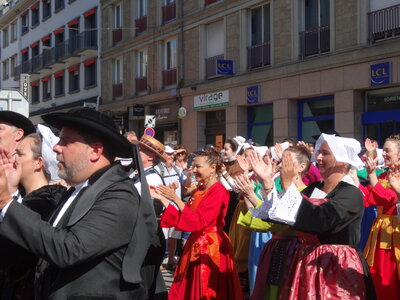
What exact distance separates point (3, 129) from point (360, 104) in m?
12.0

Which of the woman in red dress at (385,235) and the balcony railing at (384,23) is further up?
the balcony railing at (384,23)

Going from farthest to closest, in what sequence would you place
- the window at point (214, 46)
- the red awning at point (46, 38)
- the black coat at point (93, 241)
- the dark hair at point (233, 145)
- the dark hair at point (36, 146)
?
1. the red awning at point (46, 38)
2. the window at point (214, 46)
3. the dark hair at point (233, 145)
4. the dark hair at point (36, 146)
5. the black coat at point (93, 241)

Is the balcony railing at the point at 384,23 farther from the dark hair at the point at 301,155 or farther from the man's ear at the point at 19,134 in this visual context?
the man's ear at the point at 19,134

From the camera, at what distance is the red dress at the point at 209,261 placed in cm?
Answer: 563

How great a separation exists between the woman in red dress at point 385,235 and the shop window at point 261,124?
11638 millimetres

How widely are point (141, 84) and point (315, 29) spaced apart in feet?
36.2

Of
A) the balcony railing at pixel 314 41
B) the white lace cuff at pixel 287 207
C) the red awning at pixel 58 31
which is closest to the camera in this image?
the white lace cuff at pixel 287 207

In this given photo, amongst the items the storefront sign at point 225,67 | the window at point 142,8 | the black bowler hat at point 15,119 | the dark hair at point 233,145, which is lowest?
the dark hair at point 233,145

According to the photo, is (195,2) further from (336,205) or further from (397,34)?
(336,205)

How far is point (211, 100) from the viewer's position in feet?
67.1

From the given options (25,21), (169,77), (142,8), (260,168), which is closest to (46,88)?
(25,21)

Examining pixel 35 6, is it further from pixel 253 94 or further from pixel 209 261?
pixel 209 261

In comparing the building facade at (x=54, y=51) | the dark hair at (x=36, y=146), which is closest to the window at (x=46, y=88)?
the building facade at (x=54, y=51)

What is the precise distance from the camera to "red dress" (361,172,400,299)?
19.6 ft
